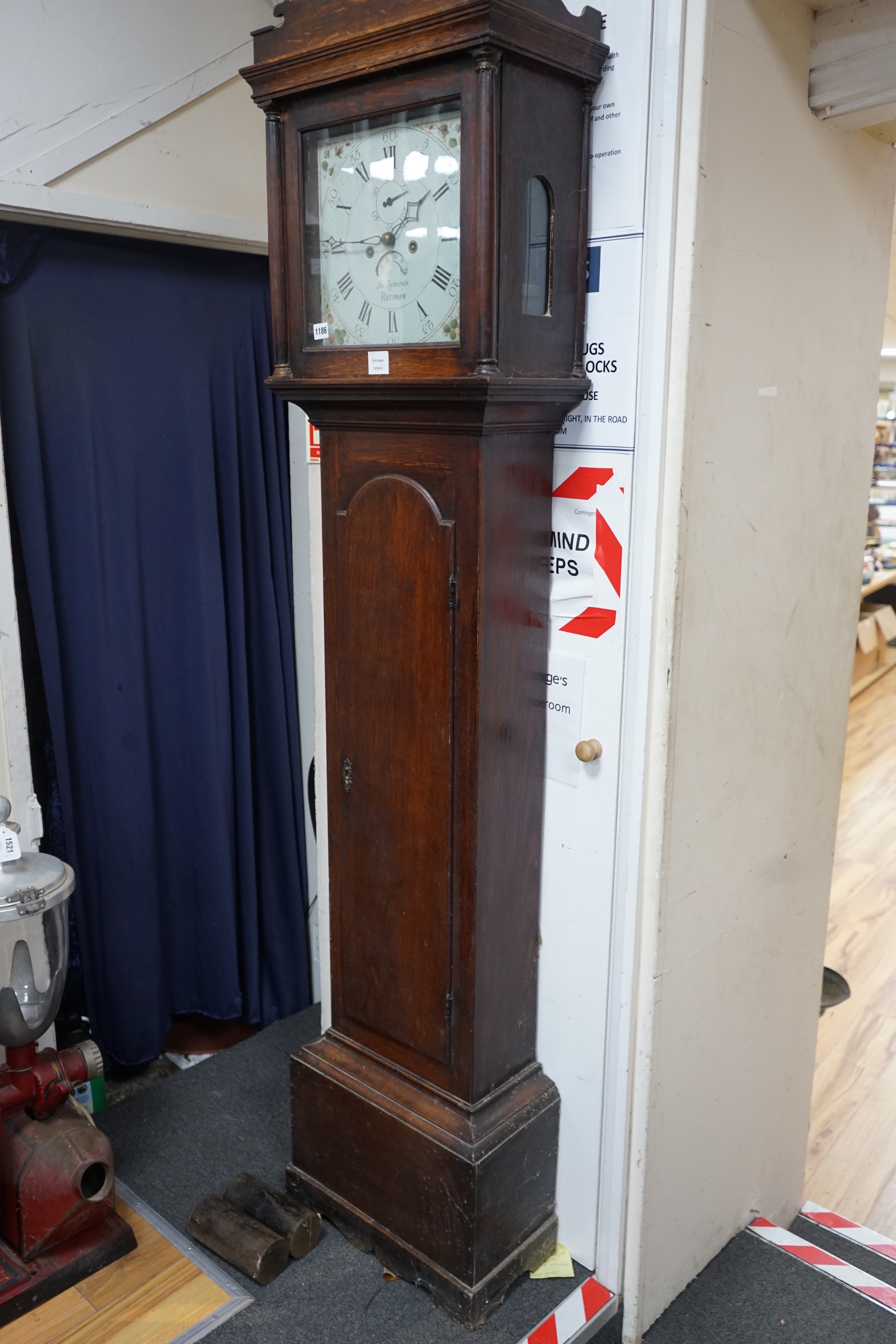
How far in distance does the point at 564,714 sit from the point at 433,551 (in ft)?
1.26

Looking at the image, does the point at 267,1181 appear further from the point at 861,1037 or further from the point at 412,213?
the point at 861,1037

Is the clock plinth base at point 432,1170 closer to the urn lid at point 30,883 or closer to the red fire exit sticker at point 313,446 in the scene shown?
the urn lid at point 30,883

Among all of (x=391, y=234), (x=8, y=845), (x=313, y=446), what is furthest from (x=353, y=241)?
(x=8, y=845)

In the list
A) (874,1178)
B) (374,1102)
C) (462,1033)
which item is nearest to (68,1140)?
(374,1102)

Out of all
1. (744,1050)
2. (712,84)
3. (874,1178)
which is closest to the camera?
(712,84)

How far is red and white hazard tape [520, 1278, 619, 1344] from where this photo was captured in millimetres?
1814

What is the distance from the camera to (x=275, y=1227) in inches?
77.7

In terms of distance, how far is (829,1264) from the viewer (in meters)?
2.05

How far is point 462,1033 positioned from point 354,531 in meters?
0.88

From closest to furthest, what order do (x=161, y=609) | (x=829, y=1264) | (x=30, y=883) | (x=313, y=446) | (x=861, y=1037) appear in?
(x=30, y=883) → (x=829, y=1264) → (x=313, y=446) → (x=161, y=609) → (x=861, y=1037)

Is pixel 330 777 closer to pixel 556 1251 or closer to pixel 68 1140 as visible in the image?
pixel 68 1140

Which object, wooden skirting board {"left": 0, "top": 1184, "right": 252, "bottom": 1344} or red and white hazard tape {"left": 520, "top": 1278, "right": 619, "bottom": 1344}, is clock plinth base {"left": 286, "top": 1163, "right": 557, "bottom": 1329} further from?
wooden skirting board {"left": 0, "top": 1184, "right": 252, "bottom": 1344}

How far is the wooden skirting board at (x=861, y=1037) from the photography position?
278 centimetres

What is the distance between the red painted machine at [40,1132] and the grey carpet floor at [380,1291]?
0.20 meters
